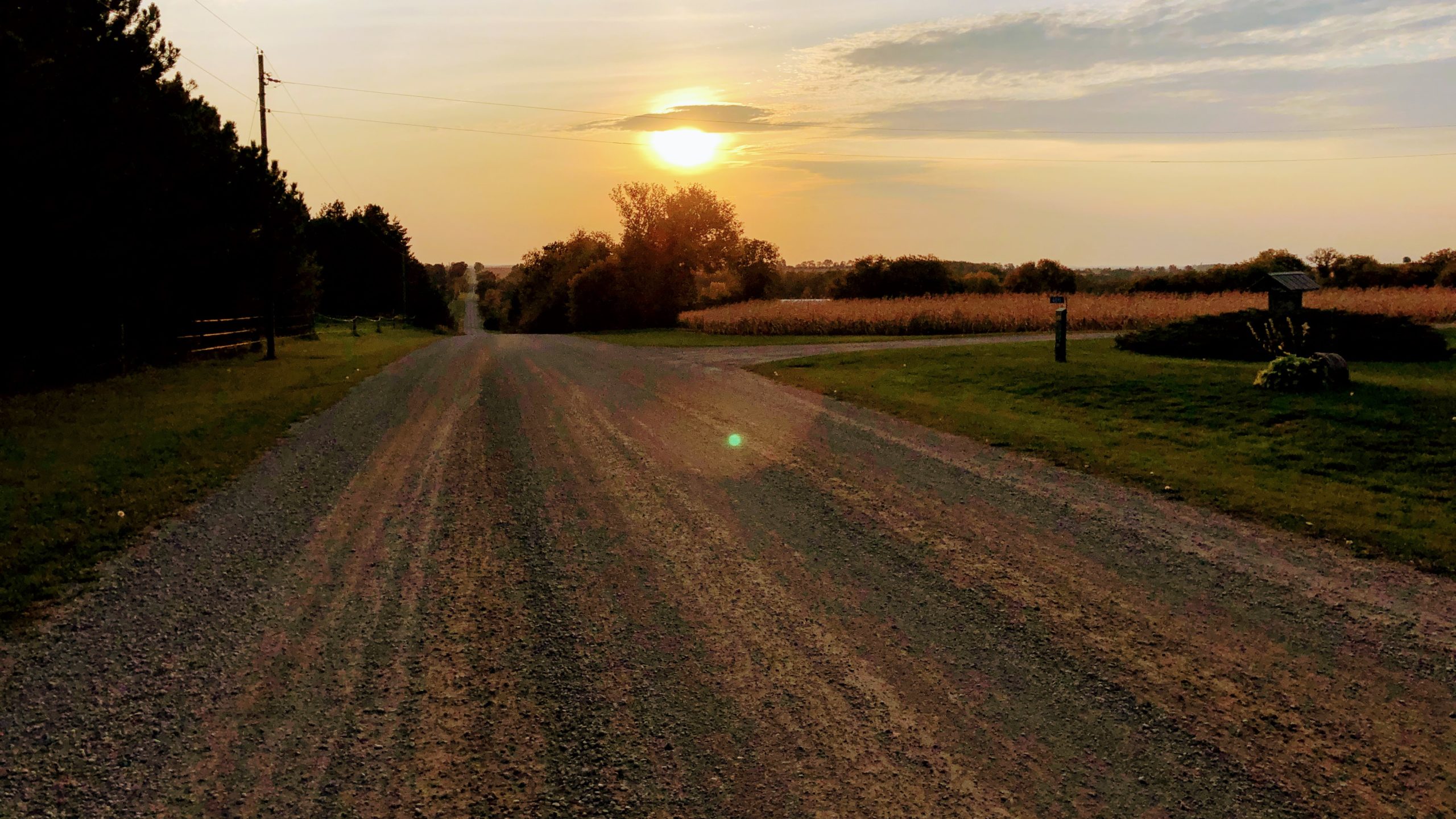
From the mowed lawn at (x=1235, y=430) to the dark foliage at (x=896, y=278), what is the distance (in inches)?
1595

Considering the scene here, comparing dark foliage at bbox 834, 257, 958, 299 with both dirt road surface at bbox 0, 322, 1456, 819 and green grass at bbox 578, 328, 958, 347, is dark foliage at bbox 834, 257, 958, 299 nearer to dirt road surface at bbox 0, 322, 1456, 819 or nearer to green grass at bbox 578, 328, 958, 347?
green grass at bbox 578, 328, 958, 347

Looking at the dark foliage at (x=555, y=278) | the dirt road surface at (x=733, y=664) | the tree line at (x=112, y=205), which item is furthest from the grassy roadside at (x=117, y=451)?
the dark foliage at (x=555, y=278)

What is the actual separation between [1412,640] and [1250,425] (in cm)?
730

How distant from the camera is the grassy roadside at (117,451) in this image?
6613mm

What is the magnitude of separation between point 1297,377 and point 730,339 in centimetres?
2746

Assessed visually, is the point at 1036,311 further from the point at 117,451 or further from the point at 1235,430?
the point at 117,451

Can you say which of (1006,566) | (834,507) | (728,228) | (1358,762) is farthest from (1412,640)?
(728,228)

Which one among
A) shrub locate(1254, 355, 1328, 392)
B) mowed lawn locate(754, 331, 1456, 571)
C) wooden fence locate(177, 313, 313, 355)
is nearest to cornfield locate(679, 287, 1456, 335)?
mowed lawn locate(754, 331, 1456, 571)

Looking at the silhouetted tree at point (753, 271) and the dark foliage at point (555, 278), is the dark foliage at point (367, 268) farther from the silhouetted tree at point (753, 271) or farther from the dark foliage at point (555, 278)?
the silhouetted tree at point (753, 271)

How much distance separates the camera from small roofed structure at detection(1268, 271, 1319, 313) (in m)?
19.1

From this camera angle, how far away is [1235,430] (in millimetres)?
11117

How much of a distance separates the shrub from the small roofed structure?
23.2 ft

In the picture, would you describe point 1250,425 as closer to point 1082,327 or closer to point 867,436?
point 867,436

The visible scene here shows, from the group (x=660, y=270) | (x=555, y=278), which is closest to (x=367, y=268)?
(x=555, y=278)
